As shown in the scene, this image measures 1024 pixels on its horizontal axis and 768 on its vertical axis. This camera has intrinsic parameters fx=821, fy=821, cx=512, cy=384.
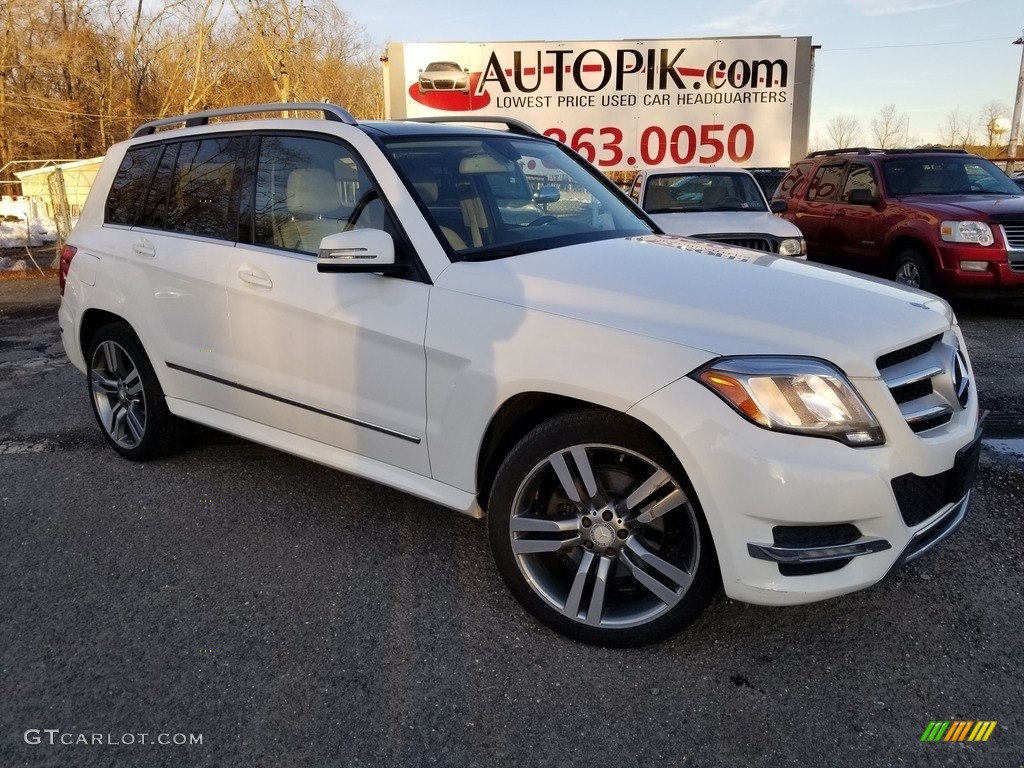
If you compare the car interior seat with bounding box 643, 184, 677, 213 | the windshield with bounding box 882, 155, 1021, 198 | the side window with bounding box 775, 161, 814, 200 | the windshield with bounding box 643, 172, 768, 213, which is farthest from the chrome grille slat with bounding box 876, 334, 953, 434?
the side window with bounding box 775, 161, 814, 200

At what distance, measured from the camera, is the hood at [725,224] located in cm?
843

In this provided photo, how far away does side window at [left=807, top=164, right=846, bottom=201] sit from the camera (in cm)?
1036

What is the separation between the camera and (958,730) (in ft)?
7.95

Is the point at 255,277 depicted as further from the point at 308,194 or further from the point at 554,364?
the point at 554,364

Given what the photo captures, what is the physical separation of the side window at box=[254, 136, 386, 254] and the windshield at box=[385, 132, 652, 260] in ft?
0.66

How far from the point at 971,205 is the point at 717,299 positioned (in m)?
7.33

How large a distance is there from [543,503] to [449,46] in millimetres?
15664

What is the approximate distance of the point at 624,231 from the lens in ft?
12.6

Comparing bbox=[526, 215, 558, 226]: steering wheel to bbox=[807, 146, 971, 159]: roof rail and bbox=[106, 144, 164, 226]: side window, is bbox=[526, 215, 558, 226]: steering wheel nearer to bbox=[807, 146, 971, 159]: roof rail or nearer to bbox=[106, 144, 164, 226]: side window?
bbox=[106, 144, 164, 226]: side window

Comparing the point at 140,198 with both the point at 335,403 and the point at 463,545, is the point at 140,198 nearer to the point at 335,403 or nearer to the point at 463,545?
the point at 335,403

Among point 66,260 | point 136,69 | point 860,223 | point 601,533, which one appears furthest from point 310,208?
point 136,69

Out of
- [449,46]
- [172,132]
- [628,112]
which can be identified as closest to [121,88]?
[449,46]

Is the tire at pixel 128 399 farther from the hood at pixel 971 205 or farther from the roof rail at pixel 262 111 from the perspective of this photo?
the hood at pixel 971 205

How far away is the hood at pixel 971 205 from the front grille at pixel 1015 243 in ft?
0.29
